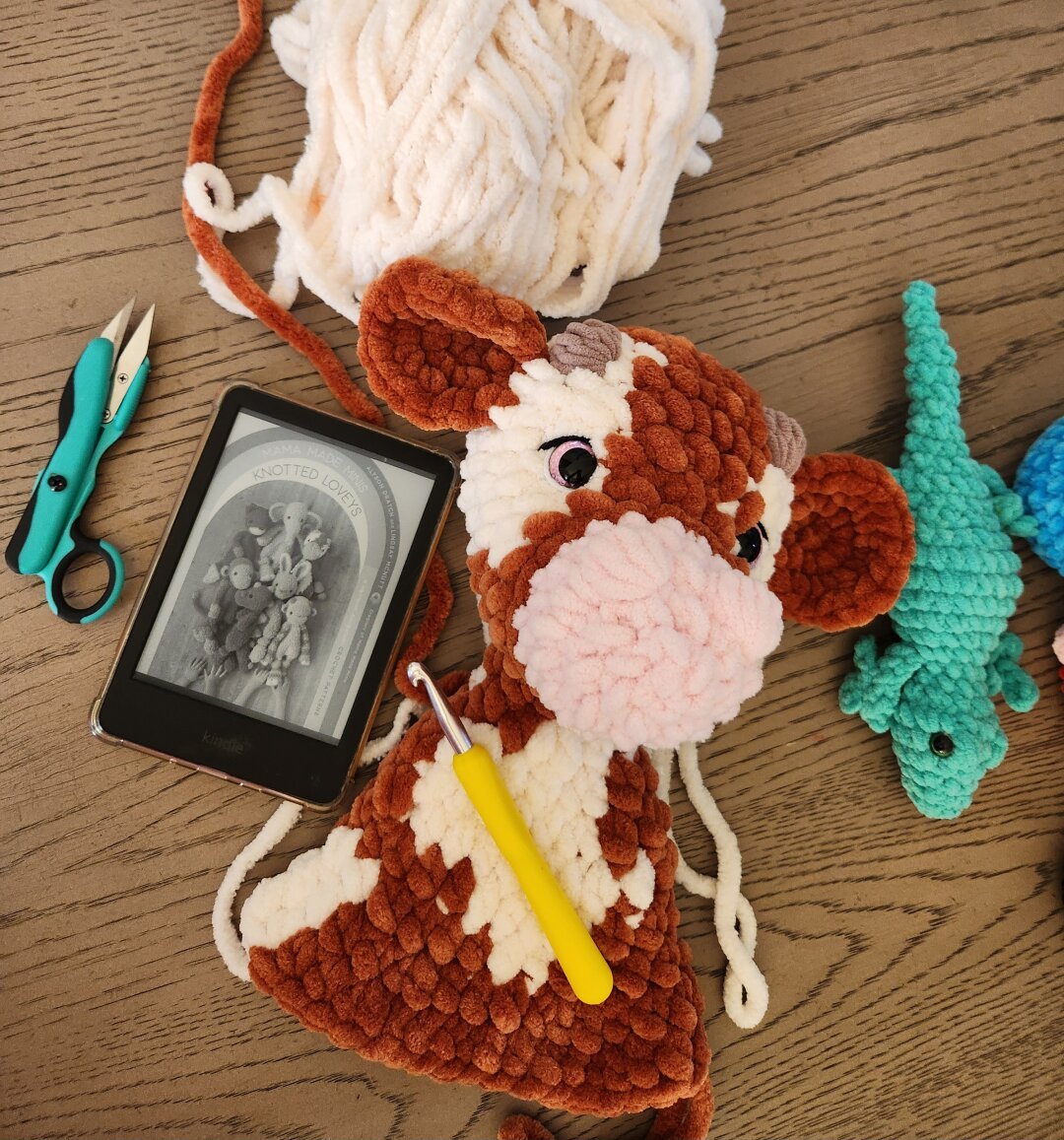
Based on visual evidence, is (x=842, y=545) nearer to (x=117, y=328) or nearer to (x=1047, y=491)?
(x=1047, y=491)

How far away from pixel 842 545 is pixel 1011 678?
148 millimetres

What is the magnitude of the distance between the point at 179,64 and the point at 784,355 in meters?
0.41

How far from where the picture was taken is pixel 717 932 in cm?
52

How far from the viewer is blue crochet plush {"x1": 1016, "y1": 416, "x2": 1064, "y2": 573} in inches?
19.6

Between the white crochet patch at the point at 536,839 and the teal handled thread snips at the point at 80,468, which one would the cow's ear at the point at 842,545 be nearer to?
the white crochet patch at the point at 536,839

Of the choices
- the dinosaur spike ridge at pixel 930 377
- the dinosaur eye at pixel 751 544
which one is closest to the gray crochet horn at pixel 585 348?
the dinosaur eye at pixel 751 544

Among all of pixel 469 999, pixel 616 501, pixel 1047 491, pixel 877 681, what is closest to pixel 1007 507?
pixel 1047 491

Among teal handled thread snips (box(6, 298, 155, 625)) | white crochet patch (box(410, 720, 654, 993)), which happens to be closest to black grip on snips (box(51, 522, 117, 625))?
teal handled thread snips (box(6, 298, 155, 625))

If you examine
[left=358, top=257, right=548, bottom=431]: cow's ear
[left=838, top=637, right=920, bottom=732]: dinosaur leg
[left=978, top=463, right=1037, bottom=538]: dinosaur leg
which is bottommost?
[left=838, top=637, right=920, bottom=732]: dinosaur leg

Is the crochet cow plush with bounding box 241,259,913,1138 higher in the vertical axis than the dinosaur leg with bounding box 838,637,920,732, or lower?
higher

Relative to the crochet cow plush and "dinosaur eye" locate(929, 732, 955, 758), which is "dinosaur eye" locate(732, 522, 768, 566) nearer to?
the crochet cow plush

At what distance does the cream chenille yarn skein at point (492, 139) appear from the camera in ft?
1.40

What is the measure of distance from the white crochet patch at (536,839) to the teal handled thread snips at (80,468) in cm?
23

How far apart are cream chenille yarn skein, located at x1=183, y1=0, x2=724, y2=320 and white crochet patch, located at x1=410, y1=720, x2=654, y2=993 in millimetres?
251
